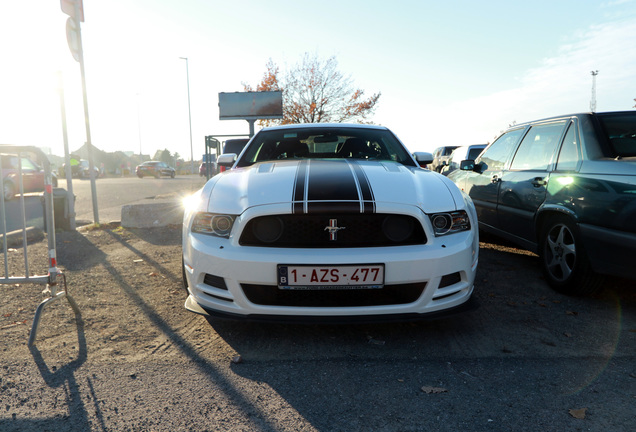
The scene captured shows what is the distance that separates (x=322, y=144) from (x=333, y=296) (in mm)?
2091

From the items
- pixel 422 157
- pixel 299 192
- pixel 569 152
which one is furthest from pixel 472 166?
pixel 299 192

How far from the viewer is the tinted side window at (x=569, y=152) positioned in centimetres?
351

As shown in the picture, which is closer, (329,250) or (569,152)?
(329,250)

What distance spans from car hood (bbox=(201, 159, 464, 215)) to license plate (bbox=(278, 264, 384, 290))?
13.1 inches

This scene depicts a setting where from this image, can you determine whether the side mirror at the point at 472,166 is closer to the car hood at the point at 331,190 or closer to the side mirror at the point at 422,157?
the side mirror at the point at 422,157

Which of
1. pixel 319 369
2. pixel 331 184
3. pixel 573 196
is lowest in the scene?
pixel 319 369

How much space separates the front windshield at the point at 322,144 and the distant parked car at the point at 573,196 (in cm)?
125

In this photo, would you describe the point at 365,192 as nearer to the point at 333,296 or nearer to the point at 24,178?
the point at 333,296

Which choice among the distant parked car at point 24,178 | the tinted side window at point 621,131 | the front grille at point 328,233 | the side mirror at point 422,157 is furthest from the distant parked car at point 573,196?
the distant parked car at point 24,178

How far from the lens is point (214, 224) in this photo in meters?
2.64

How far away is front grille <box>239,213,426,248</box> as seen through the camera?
8.30 ft

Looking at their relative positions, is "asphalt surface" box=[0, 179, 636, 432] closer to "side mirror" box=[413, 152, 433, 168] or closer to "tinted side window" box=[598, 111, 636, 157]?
"tinted side window" box=[598, 111, 636, 157]

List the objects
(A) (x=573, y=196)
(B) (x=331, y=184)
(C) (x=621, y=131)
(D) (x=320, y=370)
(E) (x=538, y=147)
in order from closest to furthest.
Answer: (D) (x=320, y=370) → (B) (x=331, y=184) → (A) (x=573, y=196) → (C) (x=621, y=131) → (E) (x=538, y=147)

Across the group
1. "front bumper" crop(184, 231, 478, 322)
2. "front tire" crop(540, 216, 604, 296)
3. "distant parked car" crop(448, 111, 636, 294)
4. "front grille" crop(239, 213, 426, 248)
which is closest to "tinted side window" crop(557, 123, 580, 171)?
"distant parked car" crop(448, 111, 636, 294)
